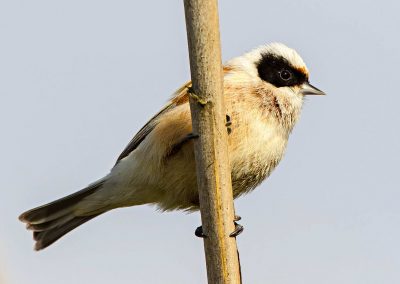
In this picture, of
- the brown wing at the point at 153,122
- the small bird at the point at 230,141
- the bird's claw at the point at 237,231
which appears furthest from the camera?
the brown wing at the point at 153,122

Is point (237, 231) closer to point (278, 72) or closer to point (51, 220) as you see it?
point (278, 72)

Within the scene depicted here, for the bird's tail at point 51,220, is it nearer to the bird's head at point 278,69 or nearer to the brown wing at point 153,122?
the brown wing at point 153,122

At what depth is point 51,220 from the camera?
6238 millimetres

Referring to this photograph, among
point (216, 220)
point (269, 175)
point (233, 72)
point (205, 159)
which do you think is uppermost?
point (233, 72)

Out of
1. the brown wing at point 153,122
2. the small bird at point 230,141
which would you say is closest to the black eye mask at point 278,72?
the small bird at point 230,141

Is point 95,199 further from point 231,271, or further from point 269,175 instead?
point 231,271

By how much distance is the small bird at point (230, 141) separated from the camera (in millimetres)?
4961

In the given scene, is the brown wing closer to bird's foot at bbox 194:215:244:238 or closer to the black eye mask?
the black eye mask

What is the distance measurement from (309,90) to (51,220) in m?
2.45

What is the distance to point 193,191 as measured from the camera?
208 inches

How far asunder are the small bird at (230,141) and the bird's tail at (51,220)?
30mm

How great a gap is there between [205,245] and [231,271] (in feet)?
0.62

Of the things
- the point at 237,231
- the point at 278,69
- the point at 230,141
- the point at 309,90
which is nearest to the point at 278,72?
the point at 278,69

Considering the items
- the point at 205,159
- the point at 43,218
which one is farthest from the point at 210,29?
the point at 43,218
